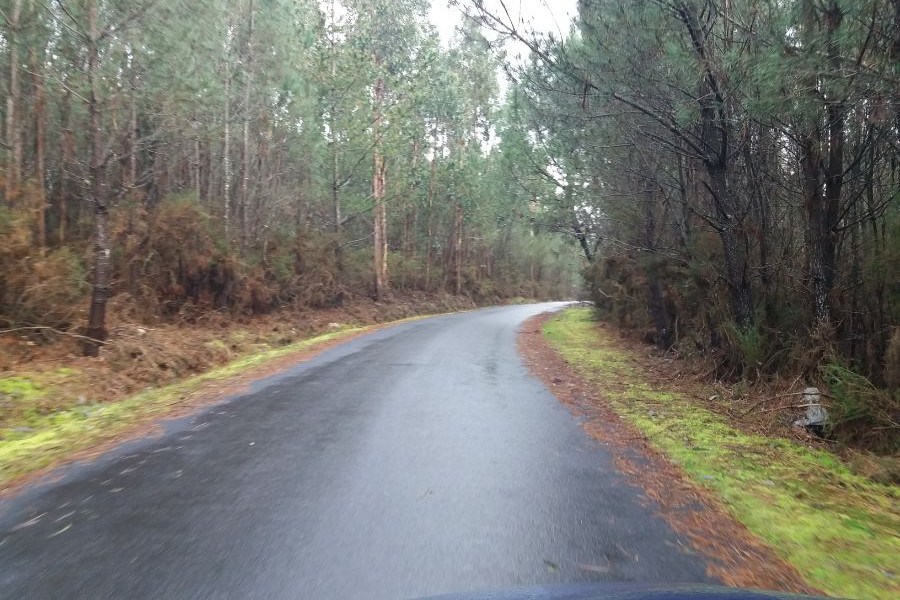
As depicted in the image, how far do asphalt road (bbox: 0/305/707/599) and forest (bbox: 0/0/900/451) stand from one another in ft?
14.3

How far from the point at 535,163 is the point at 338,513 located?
18.0 metres

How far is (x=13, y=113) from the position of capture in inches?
559

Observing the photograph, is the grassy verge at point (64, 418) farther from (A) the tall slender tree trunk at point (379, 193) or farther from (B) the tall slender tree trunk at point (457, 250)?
(B) the tall slender tree trunk at point (457, 250)

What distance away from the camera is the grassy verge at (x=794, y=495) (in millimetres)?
4086

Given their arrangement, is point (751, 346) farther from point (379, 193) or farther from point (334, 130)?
point (379, 193)

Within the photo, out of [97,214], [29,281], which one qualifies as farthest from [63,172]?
[29,281]

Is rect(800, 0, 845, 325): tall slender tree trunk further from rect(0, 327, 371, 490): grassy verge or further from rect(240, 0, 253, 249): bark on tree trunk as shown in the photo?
rect(240, 0, 253, 249): bark on tree trunk

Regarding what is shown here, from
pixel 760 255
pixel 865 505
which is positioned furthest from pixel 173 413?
pixel 760 255

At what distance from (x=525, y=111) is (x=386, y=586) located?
588 inches

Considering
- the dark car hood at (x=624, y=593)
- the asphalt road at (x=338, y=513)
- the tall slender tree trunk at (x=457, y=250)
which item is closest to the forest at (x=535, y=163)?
the asphalt road at (x=338, y=513)

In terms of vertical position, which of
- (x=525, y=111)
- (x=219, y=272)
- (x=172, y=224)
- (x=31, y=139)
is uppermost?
(x=525, y=111)

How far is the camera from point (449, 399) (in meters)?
9.28

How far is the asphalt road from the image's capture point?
3.79 m

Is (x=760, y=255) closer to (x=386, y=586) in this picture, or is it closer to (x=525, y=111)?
(x=525, y=111)
